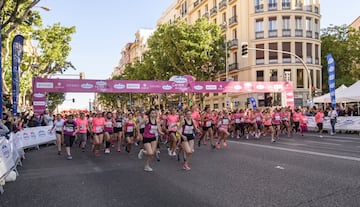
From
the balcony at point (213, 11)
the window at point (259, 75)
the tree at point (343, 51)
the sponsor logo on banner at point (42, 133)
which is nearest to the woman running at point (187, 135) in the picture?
the sponsor logo on banner at point (42, 133)

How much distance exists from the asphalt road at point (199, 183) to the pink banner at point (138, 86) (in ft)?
54.7

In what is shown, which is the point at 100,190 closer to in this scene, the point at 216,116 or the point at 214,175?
the point at 214,175

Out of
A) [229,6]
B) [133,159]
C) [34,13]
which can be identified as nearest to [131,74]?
[229,6]

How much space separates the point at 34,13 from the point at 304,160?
52.0 feet

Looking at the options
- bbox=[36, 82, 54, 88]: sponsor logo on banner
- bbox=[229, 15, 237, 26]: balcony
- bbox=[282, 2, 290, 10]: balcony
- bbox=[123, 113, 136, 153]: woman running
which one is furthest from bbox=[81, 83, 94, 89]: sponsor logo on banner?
bbox=[282, 2, 290, 10]: balcony

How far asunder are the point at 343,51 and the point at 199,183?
1908 inches

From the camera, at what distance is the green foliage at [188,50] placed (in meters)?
40.8

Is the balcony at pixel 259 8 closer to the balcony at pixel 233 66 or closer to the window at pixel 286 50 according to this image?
the window at pixel 286 50

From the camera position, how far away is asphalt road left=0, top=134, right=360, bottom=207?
20.5ft

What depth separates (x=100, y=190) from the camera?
730 centimetres

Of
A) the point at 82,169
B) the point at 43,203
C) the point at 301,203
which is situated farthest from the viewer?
the point at 82,169

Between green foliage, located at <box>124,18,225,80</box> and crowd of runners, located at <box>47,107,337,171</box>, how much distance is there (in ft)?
62.5

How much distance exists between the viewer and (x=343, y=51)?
5016 cm

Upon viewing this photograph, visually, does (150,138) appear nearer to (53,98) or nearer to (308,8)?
(308,8)
